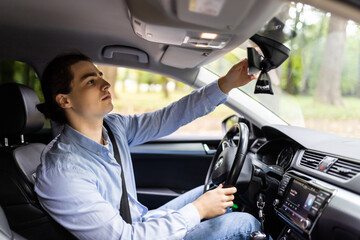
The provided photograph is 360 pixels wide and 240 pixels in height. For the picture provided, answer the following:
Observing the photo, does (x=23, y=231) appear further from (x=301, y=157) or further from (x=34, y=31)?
(x=301, y=157)

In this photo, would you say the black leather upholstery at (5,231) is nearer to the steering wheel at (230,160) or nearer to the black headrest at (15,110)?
the black headrest at (15,110)

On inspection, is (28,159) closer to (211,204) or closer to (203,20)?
(211,204)

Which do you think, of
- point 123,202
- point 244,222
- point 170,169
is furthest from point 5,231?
point 170,169

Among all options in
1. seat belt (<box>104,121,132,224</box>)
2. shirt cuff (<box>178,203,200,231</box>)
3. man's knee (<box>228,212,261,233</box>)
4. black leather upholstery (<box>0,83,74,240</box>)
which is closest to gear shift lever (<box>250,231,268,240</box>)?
man's knee (<box>228,212,261,233</box>)

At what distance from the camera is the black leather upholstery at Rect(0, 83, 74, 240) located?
1.43m

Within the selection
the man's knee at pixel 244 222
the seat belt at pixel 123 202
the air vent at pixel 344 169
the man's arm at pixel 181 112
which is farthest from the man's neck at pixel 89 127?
the air vent at pixel 344 169

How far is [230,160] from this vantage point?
1.70 meters

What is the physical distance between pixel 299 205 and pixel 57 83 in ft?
4.13

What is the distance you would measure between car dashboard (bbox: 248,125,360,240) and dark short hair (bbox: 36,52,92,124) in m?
1.14

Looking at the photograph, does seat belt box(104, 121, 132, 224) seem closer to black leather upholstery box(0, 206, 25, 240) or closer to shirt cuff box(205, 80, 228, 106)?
black leather upholstery box(0, 206, 25, 240)

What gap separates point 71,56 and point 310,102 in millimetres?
5314

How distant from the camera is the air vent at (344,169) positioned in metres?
1.39

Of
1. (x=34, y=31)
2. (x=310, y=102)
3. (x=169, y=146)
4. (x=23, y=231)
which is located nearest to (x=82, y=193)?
(x=23, y=231)

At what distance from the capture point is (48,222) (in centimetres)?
142
